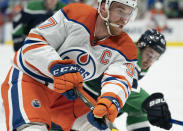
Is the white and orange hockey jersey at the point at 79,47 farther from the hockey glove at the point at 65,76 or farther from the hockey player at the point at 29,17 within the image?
the hockey player at the point at 29,17

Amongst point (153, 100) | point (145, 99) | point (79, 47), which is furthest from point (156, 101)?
point (79, 47)

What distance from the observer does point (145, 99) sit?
198 centimetres

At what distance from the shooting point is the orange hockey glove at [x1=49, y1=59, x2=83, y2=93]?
4.62 ft

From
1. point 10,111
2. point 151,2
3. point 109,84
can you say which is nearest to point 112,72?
point 109,84

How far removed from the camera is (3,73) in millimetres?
3762

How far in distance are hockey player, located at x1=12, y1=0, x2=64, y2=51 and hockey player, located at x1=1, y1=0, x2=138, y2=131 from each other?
1.75m

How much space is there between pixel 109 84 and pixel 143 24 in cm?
577

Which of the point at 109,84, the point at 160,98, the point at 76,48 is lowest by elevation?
the point at 160,98

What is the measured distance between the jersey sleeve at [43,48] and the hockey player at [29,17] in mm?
1811

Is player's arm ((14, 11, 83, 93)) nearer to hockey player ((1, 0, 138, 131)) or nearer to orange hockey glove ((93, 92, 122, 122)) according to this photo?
hockey player ((1, 0, 138, 131))

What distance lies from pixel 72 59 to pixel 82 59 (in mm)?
56

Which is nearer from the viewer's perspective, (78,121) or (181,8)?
(78,121)

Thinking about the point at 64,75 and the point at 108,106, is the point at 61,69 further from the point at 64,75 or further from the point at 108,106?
the point at 108,106

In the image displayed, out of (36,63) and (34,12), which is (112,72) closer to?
(36,63)
